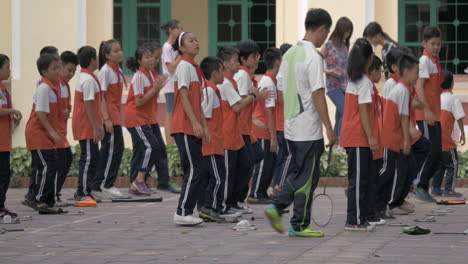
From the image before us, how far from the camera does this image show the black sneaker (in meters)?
11.5

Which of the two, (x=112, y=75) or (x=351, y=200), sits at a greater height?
(x=112, y=75)

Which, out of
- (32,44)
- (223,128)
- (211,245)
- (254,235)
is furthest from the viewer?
(32,44)

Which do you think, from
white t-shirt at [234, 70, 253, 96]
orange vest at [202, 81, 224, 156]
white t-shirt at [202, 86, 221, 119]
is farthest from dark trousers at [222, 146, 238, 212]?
white t-shirt at [234, 70, 253, 96]

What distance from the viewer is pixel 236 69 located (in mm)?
12250

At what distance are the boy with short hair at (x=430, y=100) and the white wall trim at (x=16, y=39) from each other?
807 cm

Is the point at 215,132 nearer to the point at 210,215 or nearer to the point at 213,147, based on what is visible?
the point at 213,147

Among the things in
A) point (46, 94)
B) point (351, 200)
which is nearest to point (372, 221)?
point (351, 200)

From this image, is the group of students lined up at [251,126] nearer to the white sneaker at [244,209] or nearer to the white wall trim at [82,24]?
the white sneaker at [244,209]

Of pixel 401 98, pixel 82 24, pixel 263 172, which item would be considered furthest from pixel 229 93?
pixel 82 24

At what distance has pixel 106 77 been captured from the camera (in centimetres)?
1440

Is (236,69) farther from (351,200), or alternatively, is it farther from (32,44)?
(32,44)

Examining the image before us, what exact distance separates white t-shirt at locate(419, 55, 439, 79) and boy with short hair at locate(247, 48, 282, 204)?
5.12 feet

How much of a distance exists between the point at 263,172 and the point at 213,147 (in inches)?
89.3

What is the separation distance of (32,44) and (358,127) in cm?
1014
